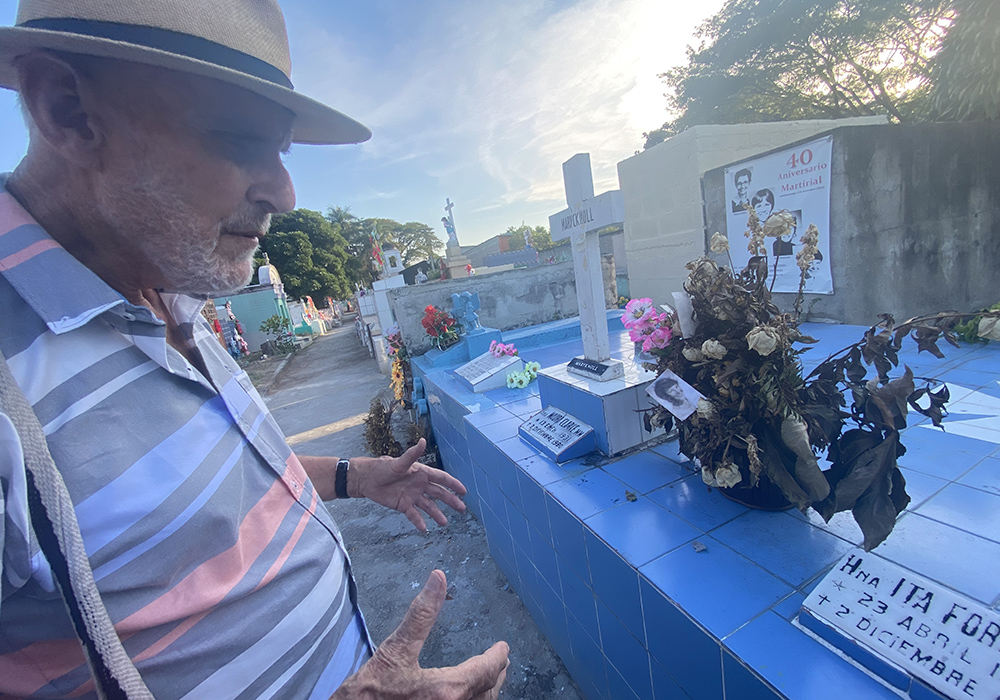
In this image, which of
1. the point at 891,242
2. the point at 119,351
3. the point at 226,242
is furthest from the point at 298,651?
the point at 891,242

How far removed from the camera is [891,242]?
5.17 m

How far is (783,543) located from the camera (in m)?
1.51

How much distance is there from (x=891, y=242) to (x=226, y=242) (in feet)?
22.5

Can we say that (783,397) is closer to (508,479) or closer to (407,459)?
(407,459)

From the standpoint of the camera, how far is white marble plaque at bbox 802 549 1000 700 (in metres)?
0.90

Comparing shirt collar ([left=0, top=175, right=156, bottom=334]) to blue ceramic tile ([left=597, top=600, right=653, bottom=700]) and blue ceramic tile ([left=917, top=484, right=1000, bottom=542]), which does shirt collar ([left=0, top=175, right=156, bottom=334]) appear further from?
blue ceramic tile ([left=917, top=484, right=1000, bottom=542])

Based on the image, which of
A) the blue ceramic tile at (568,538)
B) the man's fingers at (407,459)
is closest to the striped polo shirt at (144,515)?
the man's fingers at (407,459)

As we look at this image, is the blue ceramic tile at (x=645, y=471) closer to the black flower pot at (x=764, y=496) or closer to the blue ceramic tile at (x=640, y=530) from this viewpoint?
the blue ceramic tile at (x=640, y=530)

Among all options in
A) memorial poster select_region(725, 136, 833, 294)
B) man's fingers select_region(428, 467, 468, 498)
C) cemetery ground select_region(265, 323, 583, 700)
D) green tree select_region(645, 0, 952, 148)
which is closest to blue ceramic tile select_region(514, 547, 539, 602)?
cemetery ground select_region(265, 323, 583, 700)

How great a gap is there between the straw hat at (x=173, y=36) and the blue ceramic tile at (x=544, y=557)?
2188mm

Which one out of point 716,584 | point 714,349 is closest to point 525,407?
point 714,349

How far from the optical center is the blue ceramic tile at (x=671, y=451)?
2209 mm

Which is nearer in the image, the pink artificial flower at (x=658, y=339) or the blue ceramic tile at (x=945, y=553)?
the blue ceramic tile at (x=945, y=553)

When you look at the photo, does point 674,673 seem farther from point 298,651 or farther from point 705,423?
point 298,651
